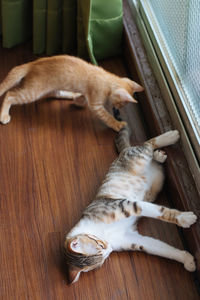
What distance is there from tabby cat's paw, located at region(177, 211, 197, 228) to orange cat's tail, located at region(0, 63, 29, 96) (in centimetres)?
103

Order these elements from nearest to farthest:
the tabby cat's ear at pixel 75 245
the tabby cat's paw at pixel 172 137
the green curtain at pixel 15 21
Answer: the tabby cat's ear at pixel 75 245 < the tabby cat's paw at pixel 172 137 < the green curtain at pixel 15 21

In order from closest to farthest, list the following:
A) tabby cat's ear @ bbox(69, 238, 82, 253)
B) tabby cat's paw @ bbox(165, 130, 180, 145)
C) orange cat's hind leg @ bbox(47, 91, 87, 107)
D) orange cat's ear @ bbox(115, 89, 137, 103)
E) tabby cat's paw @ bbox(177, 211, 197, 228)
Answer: tabby cat's ear @ bbox(69, 238, 82, 253)
tabby cat's paw @ bbox(177, 211, 197, 228)
tabby cat's paw @ bbox(165, 130, 180, 145)
orange cat's ear @ bbox(115, 89, 137, 103)
orange cat's hind leg @ bbox(47, 91, 87, 107)

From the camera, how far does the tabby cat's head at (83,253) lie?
159 centimetres

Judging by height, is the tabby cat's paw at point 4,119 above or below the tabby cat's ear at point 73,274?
above

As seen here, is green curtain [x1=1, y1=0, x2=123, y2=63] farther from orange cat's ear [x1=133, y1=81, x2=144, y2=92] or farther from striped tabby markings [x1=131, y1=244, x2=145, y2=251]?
striped tabby markings [x1=131, y1=244, x2=145, y2=251]

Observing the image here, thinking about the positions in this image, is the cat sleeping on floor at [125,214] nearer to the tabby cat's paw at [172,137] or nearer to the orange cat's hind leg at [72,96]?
the tabby cat's paw at [172,137]

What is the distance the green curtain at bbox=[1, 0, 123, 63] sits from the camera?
2.22m

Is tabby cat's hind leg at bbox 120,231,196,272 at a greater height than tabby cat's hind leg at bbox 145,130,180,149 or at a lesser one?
lesser

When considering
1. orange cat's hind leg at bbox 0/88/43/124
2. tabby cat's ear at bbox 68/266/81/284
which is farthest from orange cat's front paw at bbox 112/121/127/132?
tabby cat's ear at bbox 68/266/81/284

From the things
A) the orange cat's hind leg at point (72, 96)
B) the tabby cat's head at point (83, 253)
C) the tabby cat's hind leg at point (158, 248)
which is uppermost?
the orange cat's hind leg at point (72, 96)

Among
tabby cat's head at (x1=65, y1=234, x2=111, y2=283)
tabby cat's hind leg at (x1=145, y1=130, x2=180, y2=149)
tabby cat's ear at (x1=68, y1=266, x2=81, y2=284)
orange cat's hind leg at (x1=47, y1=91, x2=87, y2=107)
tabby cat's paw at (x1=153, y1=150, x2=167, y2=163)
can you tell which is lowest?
tabby cat's ear at (x1=68, y1=266, x2=81, y2=284)

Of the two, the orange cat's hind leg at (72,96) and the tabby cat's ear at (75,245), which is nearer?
the tabby cat's ear at (75,245)

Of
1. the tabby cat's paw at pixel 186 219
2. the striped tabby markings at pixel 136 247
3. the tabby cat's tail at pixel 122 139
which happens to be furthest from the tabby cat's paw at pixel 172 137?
the striped tabby markings at pixel 136 247

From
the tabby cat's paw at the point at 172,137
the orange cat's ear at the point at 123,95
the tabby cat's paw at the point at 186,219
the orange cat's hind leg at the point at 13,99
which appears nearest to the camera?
the tabby cat's paw at the point at 186,219
